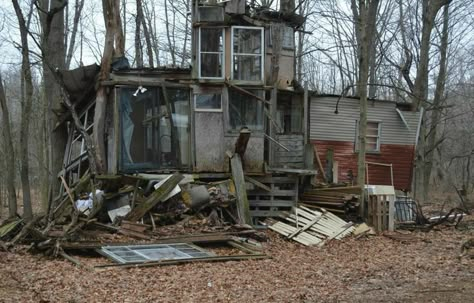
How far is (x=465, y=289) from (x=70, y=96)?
11.1 meters

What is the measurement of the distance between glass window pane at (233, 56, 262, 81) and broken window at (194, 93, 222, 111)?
2.81 ft

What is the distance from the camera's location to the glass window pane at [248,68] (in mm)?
14898

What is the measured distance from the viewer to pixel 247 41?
49.3ft

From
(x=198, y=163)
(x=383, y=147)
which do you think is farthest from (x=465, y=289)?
(x=383, y=147)

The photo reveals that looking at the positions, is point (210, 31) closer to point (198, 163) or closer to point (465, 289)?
point (198, 163)

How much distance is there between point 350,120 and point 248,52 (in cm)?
623

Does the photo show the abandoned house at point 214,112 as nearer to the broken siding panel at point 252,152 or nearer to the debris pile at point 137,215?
the broken siding panel at point 252,152

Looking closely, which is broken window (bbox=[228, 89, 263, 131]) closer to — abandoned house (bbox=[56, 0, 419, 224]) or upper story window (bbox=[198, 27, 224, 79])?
abandoned house (bbox=[56, 0, 419, 224])

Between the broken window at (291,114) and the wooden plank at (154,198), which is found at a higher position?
the broken window at (291,114)

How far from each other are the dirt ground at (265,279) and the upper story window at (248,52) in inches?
220

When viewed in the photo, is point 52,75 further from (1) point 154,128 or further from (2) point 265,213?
(2) point 265,213

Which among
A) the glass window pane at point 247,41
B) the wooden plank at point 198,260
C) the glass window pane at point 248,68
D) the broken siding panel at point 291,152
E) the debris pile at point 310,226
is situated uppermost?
the glass window pane at point 247,41

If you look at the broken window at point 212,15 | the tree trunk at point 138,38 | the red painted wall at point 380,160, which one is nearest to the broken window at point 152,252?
the broken window at point 212,15

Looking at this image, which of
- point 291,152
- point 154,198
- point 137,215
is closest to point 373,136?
point 291,152
